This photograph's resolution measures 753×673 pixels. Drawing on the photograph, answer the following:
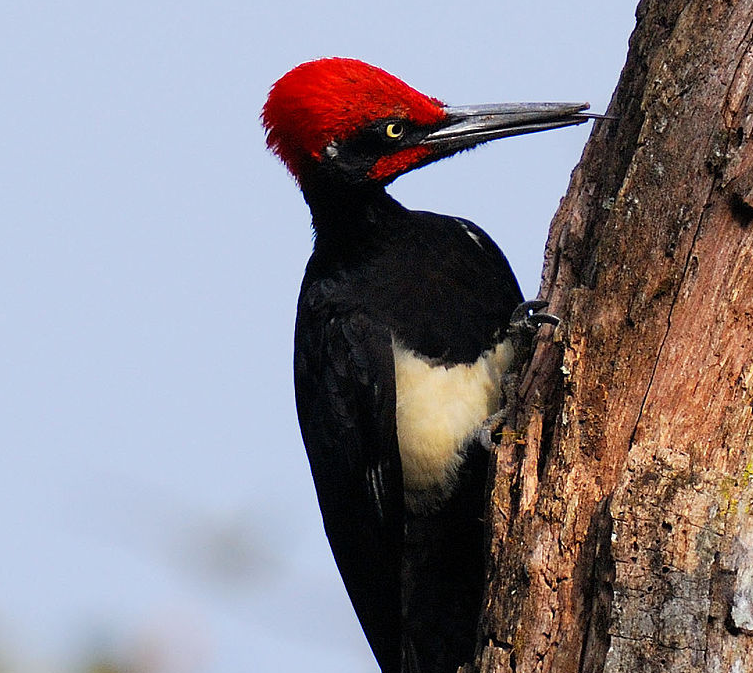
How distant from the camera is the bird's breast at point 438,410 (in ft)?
11.9

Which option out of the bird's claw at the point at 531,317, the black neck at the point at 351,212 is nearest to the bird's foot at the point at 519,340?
the bird's claw at the point at 531,317

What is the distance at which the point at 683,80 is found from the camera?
285 cm

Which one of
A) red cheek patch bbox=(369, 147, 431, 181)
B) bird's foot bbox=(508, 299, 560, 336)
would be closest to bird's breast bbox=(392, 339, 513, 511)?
bird's foot bbox=(508, 299, 560, 336)

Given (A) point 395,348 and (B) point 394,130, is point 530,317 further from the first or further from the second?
(B) point 394,130

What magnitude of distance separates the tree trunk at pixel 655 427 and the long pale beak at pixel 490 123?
29.1 inches

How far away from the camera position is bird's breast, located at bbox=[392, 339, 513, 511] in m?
3.62

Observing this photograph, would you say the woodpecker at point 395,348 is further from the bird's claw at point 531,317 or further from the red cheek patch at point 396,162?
the bird's claw at point 531,317

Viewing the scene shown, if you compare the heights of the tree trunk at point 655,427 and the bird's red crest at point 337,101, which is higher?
the bird's red crest at point 337,101

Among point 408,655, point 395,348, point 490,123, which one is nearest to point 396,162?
point 490,123

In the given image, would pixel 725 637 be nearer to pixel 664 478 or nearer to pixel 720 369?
pixel 664 478

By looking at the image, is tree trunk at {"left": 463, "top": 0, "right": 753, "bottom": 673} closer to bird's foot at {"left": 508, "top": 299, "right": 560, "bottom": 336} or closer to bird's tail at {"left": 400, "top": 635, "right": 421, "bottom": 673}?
bird's foot at {"left": 508, "top": 299, "right": 560, "bottom": 336}

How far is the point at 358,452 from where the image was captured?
3.92 m

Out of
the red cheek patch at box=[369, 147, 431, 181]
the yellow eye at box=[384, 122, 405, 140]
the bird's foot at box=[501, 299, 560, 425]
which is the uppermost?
the yellow eye at box=[384, 122, 405, 140]

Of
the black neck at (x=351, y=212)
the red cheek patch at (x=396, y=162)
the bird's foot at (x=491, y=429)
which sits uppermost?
the red cheek patch at (x=396, y=162)
